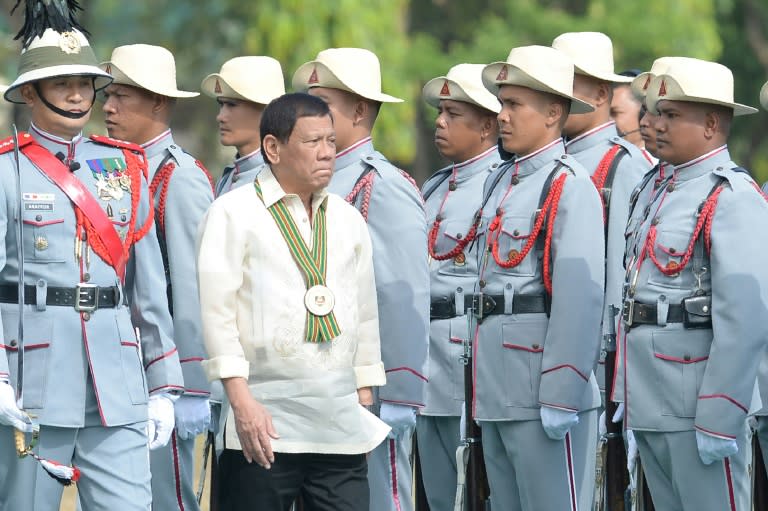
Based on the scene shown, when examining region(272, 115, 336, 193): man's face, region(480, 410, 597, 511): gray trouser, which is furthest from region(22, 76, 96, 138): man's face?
region(480, 410, 597, 511): gray trouser

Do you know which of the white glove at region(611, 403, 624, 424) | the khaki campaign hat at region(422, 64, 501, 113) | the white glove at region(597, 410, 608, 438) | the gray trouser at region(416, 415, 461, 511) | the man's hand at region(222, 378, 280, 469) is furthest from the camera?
the khaki campaign hat at region(422, 64, 501, 113)

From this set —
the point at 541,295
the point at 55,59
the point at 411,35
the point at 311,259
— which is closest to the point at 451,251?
the point at 541,295

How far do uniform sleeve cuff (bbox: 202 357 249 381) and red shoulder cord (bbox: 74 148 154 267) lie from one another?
82 centimetres

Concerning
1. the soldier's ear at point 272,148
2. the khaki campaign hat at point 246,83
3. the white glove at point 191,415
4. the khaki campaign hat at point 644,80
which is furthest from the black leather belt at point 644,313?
the khaki campaign hat at point 246,83

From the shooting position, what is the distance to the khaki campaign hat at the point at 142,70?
9016 millimetres

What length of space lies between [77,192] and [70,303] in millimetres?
409

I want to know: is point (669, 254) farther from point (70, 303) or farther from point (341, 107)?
point (70, 303)

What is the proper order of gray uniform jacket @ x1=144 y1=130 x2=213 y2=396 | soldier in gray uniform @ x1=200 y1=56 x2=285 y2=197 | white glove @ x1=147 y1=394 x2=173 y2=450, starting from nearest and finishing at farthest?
white glove @ x1=147 y1=394 x2=173 y2=450
gray uniform jacket @ x1=144 y1=130 x2=213 y2=396
soldier in gray uniform @ x1=200 y1=56 x2=285 y2=197

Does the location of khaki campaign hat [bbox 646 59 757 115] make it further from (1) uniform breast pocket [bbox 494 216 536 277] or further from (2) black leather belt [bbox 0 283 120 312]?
(2) black leather belt [bbox 0 283 120 312]

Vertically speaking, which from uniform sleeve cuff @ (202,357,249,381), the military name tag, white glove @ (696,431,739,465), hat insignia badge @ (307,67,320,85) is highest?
hat insignia badge @ (307,67,320,85)

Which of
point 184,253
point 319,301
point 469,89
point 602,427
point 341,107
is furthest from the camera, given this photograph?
point 469,89

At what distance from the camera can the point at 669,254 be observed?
7.24 meters

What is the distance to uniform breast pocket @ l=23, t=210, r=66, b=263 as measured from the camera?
265 inches

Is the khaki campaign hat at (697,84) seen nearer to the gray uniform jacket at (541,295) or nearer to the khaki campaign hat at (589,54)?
the gray uniform jacket at (541,295)
